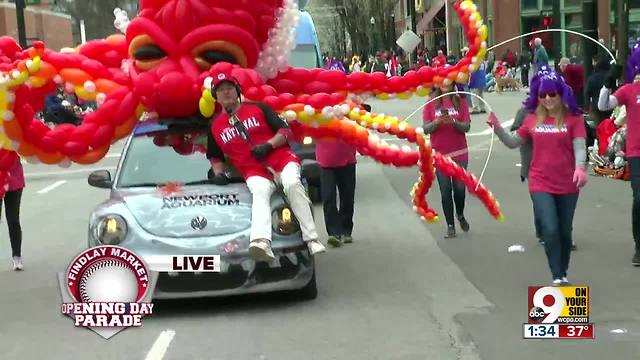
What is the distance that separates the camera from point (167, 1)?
9.25m

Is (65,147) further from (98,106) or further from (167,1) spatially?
(167,1)

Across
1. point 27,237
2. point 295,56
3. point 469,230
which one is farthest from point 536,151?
point 295,56

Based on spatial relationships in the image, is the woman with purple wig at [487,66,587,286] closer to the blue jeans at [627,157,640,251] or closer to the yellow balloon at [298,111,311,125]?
the blue jeans at [627,157,640,251]

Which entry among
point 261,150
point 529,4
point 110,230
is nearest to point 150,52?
point 261,150

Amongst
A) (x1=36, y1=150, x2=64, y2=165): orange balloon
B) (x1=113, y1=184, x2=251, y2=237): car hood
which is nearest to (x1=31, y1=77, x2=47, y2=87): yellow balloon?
(x1=36, y1=150, x2=64, y2=165): orange balloon

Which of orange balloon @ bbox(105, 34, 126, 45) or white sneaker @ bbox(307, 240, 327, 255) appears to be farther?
orange balloon @ bbox(105, 34, 126, 45)

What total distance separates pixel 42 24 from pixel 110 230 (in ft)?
190

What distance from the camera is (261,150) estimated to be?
8117 millimetres

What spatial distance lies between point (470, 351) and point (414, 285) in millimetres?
2242

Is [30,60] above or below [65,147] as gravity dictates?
above

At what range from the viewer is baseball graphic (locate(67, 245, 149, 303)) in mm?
7387

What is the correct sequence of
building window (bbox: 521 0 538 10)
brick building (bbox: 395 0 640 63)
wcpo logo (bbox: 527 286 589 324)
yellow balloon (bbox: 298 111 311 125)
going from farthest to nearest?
building window (bbox: 521 0 538 10) < brick building (bbox: 395 0 640 63) < yellow balloon (bbox: 298 111 311 125) < wcpo logo (bbox: 527 286 589 324)

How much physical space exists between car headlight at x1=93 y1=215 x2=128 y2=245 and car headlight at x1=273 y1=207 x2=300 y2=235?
1185 millimetres

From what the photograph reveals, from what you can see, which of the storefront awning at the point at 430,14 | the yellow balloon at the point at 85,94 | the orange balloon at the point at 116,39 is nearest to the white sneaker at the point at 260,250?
the yellow balloon at the point at 85,94
